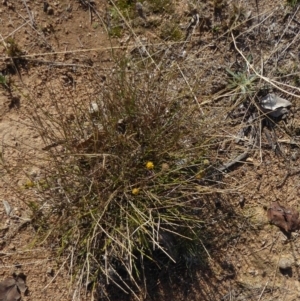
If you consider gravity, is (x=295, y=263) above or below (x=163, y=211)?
below

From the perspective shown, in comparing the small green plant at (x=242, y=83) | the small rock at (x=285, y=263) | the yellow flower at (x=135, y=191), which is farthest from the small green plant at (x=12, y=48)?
the small rock at (x=285, y=263)

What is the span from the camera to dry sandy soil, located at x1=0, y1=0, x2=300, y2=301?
→ 7.48ft

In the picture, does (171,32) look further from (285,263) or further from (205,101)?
(285,263)

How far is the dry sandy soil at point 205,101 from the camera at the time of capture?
2.28 m

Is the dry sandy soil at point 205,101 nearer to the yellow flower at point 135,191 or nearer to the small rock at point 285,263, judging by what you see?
the small rock at point 285,263

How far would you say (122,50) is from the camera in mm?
2461

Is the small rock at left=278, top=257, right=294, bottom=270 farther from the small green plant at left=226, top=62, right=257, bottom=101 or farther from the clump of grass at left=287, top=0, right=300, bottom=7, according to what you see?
the clump of grass at left=287, top=0, right=300, bottom=7

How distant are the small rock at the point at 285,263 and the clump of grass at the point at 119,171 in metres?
0.57

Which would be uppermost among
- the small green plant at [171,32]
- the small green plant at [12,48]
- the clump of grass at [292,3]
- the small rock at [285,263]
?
the small green plant at [12,48]

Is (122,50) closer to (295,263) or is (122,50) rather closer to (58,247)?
(58,247)

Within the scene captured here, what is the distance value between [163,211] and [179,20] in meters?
0.95

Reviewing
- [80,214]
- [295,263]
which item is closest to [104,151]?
[80,214]

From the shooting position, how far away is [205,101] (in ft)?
7.57

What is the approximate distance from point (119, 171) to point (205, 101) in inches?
21.1
